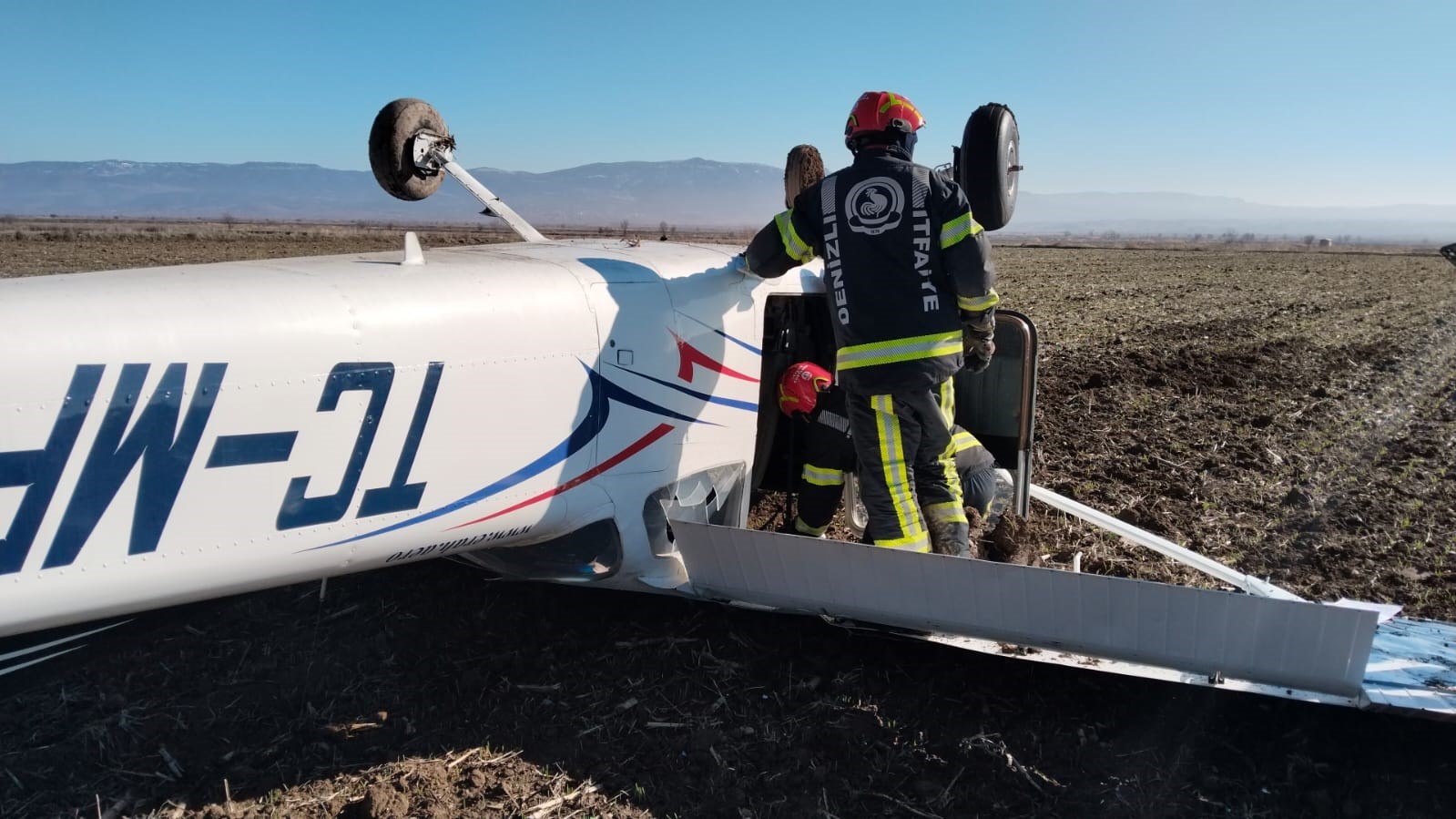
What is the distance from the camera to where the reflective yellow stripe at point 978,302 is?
3.88 metres

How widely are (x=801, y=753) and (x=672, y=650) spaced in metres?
0.85

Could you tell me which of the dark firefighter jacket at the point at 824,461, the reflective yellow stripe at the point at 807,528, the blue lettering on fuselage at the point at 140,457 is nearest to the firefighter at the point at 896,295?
the dark firefighter jacket at the point at 824,461

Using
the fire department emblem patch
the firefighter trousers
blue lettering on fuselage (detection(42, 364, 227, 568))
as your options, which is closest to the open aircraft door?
the firefighter trousers

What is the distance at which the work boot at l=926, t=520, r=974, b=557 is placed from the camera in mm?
4129

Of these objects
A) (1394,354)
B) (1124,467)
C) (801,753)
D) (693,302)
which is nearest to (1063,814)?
(801,753)

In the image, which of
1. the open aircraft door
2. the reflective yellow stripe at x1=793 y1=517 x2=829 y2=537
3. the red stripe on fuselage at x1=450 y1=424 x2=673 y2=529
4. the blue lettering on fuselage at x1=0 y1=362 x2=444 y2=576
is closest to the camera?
the blue lettering on fuselage at x1=0 y1=362 x2=444 y2=576

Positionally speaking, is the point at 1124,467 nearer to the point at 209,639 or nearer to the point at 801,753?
the point at 801,753

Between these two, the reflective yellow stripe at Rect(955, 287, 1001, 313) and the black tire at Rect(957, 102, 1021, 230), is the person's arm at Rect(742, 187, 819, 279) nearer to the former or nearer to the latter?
the reflective yellow stripe at Rect(955, 287, 1001, 313)

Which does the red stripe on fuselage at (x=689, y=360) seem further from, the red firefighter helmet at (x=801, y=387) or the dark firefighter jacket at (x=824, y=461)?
the dark firefighter jacket at (x=824, y=461)

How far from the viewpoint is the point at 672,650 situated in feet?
13.1

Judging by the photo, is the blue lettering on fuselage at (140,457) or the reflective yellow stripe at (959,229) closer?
the blue lettering on fuselage at (140,457)

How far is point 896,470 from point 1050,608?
0.93m

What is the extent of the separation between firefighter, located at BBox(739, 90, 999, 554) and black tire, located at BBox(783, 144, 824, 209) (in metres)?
0.93

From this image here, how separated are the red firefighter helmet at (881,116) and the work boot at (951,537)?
66.5 inches
